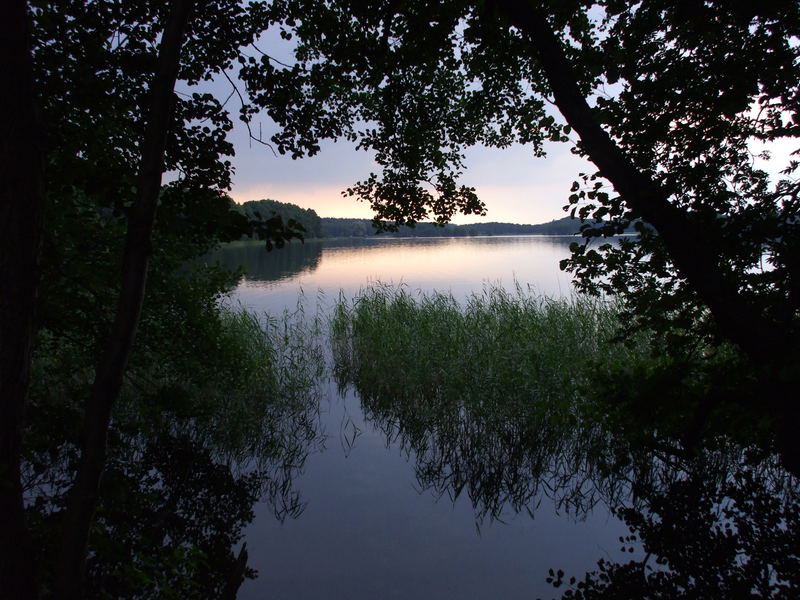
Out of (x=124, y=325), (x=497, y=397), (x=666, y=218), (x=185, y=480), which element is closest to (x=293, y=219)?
(x=124, y=325)

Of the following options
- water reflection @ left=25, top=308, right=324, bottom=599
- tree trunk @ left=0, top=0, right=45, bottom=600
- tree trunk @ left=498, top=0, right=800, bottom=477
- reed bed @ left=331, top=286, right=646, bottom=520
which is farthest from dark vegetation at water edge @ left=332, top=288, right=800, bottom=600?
tree trunk @ left=0, top=0, right=45, bottom=600

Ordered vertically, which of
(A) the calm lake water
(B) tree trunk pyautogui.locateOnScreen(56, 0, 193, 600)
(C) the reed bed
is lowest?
(A) the calm lake water

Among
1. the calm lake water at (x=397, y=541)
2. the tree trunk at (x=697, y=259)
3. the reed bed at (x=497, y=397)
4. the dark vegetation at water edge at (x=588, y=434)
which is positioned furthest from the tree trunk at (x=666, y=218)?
the calm lake water at (x=397, y=541)

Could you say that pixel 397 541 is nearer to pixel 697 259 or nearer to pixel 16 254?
pixel 697 259

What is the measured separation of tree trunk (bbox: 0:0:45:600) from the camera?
2.02m

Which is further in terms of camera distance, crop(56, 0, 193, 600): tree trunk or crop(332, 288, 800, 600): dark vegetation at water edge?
crop(332, 288, 800, 600): dark vegetation at water edge

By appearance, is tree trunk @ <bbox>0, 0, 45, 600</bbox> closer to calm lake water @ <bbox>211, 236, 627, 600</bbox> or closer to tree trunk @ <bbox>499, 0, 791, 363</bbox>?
tree trunk @ <bbox>499, 0, 791, 363</bbox>

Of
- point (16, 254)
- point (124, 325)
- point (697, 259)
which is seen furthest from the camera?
point (697, 259)

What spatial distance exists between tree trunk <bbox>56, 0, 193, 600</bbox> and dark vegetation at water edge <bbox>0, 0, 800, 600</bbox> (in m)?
0.01

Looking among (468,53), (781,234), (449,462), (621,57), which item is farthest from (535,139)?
(449,462)

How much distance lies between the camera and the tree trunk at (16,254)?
2.02 meters

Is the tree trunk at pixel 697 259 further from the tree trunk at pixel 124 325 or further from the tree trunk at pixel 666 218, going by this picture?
the tree trunk at pixel 124 325

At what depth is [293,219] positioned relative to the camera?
2.73m

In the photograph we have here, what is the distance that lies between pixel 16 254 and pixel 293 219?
1.30 m
